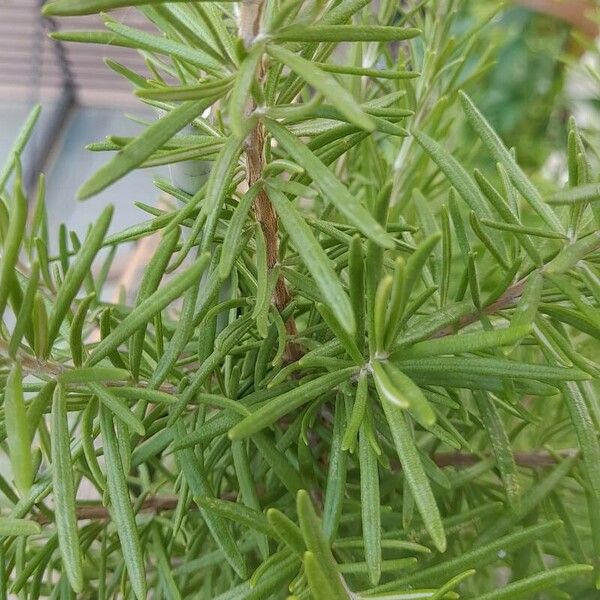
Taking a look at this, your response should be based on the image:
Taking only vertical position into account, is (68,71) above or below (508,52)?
above

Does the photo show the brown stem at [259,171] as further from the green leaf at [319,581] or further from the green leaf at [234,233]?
the green leaf at [319,581]

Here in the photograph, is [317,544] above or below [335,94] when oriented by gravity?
below

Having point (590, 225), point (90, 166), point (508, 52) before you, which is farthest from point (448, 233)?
point (90, 166)

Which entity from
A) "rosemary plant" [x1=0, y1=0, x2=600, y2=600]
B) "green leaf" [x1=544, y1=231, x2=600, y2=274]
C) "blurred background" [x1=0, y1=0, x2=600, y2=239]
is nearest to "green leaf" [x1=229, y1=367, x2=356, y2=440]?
"rosemary plant" [x1=0, y1=0, x2=600, y2=600]

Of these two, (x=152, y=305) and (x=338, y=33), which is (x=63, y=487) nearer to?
(x=152, y=305)

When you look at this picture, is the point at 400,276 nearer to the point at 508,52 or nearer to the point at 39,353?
the point at 39,353

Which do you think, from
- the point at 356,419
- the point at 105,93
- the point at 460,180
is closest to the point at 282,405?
the point at 356,419
